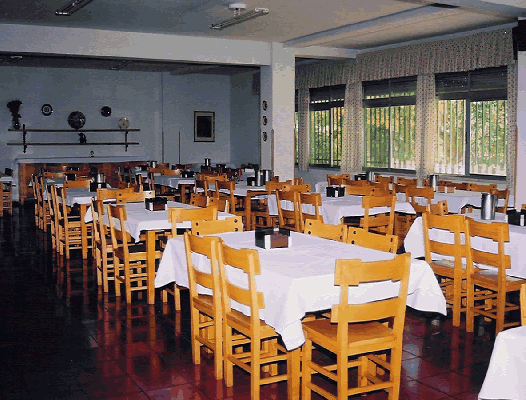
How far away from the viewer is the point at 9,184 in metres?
12.7

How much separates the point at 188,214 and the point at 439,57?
736cm

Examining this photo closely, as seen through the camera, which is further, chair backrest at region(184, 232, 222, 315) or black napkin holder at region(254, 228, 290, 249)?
black napkin holder at region(254, 228, 290, 249)

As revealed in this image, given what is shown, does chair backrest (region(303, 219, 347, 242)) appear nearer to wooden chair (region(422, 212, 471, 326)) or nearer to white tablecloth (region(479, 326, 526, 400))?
wooden chair (region(422, 212, 471, 326))

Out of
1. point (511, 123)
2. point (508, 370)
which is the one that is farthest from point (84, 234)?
point (511, 123)

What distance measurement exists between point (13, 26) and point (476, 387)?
910cm

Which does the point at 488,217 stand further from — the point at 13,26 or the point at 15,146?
the point at 15,146

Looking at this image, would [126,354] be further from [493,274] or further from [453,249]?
[493,274]

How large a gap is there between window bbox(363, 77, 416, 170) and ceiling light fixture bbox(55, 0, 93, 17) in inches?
249

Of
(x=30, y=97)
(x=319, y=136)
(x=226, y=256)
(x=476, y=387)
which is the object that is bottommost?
(x=476, y=387)

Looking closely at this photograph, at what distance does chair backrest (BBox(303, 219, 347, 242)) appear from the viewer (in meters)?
→ 4.11

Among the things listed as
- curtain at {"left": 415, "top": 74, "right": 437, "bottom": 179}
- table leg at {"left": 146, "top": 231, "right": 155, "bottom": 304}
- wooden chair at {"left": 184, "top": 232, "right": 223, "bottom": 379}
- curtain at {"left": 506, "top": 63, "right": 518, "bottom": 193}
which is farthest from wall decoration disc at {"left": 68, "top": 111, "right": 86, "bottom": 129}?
wooden chair at {"left": 184, "top": 232, "right": 223, "bottom": 379}

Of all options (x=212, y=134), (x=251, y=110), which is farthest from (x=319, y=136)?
(x=212, y=134)

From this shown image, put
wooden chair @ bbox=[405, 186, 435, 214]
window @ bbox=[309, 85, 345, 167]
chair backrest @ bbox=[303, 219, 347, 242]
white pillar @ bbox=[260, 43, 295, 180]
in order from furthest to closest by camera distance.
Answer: window @ bbox=[309, 85, 345, 167] → white pillar @ bbox=[260, 43, 295, 180] → wooden chair @ bbox=[405, 186, 435, 214] → chair backrest @ bbox=[303, 219, 347, 242]

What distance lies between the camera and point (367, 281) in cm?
295
